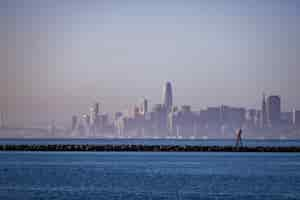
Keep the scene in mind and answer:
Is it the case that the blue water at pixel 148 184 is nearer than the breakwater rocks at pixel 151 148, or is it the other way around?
the blue water at pixel 148 184

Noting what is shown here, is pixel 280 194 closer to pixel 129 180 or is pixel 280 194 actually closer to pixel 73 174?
pixel 129 180

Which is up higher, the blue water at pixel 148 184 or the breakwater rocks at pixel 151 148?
the breakwater rocks at pixel 151 148

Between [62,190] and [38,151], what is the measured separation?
88.0 m

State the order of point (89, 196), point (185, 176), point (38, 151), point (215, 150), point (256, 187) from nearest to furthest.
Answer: point (89, 196)
point (256, 187)
point (185, 176)
point (215, 150)
point (38, 151)

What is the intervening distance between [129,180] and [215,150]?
68819mm

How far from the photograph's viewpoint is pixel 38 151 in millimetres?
136750

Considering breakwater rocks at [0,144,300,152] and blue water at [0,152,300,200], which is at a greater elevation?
breakwater rocks at [0,144,300,152]

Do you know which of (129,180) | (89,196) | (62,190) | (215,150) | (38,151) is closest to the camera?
(89,196)

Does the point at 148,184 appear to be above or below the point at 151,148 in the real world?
below

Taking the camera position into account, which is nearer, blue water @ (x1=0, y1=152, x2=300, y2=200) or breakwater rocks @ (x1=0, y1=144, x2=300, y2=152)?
blue water @ (x1=0, y1=152, x2=300, y2=200)

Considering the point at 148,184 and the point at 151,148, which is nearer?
the point at 148,184

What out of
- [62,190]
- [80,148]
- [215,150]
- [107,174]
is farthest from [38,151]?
[62,190]

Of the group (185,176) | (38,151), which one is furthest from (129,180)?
(38,151)

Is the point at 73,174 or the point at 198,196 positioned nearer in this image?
the point at 198,196
